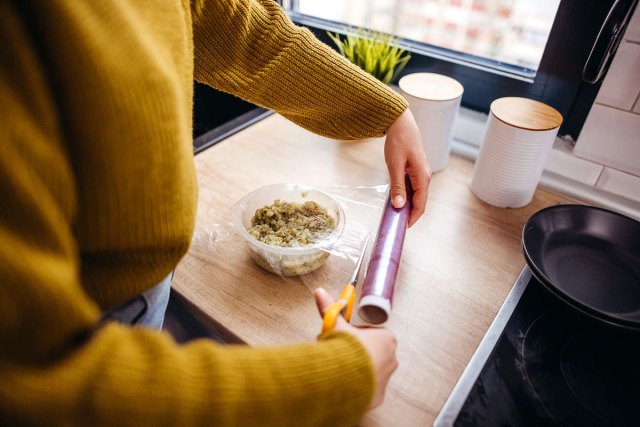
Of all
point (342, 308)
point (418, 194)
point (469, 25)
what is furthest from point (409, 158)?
point (469, 25)

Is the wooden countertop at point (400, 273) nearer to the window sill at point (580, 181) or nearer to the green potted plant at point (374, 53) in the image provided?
the window sill at point (580, 181)

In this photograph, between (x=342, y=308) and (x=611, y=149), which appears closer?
(x=342, y=308)

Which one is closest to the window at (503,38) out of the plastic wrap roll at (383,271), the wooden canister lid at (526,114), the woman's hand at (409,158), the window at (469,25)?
the window at (469,25)

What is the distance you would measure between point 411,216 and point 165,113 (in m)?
0.46

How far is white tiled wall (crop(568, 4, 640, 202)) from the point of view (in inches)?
31.7

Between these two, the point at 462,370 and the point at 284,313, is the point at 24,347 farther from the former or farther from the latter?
the point at 462,370

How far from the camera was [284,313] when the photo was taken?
66 centimetres

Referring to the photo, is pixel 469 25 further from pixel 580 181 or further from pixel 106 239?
pixel 106 239

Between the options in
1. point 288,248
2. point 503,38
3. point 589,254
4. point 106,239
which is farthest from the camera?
point 503,38

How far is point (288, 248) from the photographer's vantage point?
662 millimetres

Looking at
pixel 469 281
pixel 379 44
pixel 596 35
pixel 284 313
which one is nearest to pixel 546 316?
pixel 469 281

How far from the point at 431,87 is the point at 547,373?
1.92 ft

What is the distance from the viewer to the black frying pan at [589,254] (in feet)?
2.27

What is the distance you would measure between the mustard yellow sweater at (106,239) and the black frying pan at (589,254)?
1.47 feet
